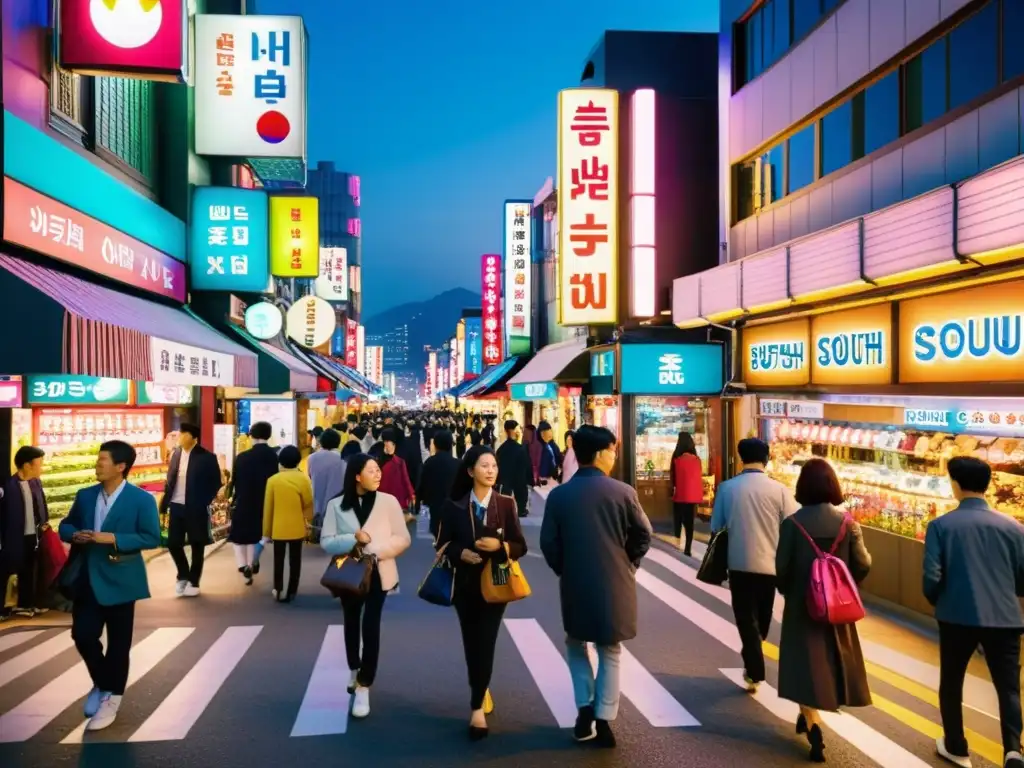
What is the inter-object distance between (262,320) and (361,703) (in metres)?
14.4

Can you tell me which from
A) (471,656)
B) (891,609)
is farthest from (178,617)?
(891,609)

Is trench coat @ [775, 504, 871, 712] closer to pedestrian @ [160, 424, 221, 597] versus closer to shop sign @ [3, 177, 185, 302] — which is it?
pedestrian @ [160, 424, 221, 597]

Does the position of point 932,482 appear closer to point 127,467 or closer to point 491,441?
point 127,467

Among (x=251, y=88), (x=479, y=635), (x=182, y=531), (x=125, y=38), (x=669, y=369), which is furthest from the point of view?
(x=669, y=369)

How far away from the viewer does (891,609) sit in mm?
9469

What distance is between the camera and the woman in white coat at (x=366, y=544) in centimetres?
588

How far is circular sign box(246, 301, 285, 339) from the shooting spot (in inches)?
746

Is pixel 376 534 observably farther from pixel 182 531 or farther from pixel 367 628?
pixel 182 531

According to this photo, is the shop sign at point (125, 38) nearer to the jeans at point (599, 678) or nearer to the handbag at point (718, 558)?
the handbag at point (718, 558)

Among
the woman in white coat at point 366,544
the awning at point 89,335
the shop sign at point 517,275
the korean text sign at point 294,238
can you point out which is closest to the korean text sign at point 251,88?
the korean text sign at point 294,238

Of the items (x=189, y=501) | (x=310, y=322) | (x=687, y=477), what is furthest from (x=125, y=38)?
(x=310, y=322)

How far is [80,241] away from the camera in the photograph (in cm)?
1070

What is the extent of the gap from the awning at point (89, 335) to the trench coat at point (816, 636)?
19.4 feet

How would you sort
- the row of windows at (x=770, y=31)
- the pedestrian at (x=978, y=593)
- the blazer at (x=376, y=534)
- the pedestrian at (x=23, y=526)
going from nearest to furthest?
1. the pedestrian at (x=978, y=593)
2. the blazer at (x=376, y=534)
3. the pedestrian at (x=23, y=526)
4. the row of windows at (x=770, y=31)
